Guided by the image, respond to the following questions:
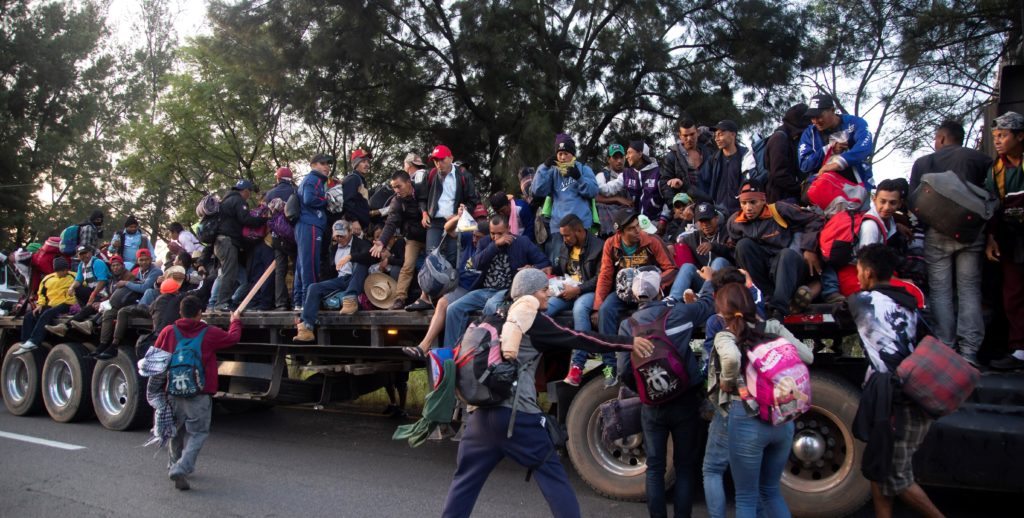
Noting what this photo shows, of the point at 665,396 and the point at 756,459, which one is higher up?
the point at 665,396

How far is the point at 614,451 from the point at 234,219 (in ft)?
19.2

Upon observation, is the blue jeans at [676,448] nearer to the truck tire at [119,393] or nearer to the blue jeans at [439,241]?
the blue jeans at [439,241]

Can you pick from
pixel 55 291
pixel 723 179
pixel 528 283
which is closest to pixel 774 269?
pixel 723 179

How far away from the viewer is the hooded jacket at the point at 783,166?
638 cm

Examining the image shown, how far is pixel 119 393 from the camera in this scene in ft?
32.4

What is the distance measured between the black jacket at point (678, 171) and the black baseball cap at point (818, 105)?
1259mm

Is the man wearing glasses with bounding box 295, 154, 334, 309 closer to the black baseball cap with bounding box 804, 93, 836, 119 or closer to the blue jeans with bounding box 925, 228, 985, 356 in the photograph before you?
the black baseball cap with bounding box 804, 93, 836, 119

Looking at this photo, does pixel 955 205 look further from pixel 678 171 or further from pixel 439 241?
pixel 439 241

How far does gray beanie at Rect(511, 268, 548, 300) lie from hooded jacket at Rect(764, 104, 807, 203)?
2722 mm

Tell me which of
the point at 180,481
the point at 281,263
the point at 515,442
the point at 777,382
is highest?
the point at 281,263

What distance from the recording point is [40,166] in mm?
27875

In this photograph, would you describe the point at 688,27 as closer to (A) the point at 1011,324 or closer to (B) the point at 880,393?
(A) the point at 1011,324

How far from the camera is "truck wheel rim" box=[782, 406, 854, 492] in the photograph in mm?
5117

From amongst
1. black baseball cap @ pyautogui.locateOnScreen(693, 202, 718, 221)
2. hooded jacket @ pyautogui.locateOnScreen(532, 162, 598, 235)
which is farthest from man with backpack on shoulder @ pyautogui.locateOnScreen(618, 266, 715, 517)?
hooded jacket @ pyautogui.locateOnScreen(532, 162, 598, 235)
